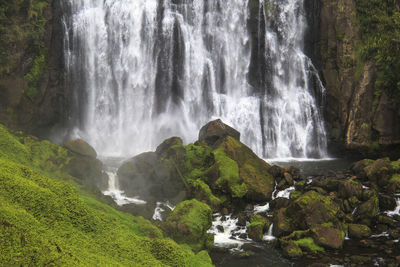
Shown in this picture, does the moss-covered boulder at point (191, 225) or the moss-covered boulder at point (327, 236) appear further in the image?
the moss-covered boulder at point (327, 236)

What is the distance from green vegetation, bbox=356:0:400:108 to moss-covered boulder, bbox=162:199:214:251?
55.0 ft

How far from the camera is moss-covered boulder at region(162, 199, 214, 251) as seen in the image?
1038cm

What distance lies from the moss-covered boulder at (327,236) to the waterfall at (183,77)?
14.1 m

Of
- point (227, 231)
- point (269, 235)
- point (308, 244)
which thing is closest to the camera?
point (308, 244)

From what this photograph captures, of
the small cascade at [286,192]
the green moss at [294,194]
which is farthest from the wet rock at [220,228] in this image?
the small cascade at [286,192]

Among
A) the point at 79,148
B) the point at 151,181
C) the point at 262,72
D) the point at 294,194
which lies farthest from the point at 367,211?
the point at 262,72

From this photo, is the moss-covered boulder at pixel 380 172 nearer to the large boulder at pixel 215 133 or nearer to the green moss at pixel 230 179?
the green moss at pixel 230 179

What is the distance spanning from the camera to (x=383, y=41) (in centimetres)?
2408

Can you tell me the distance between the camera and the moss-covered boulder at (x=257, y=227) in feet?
39.8

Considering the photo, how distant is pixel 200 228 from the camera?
10602 mm

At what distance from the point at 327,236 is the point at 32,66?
801 inches

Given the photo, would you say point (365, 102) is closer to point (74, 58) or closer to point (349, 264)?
point (349, 264)

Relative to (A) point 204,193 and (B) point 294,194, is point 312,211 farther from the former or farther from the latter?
(A) point 204,193

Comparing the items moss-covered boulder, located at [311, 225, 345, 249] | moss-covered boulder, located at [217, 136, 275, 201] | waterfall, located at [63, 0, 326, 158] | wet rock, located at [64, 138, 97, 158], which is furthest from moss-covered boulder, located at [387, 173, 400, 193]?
wet rock, located at [64, 138, 97, 158]
